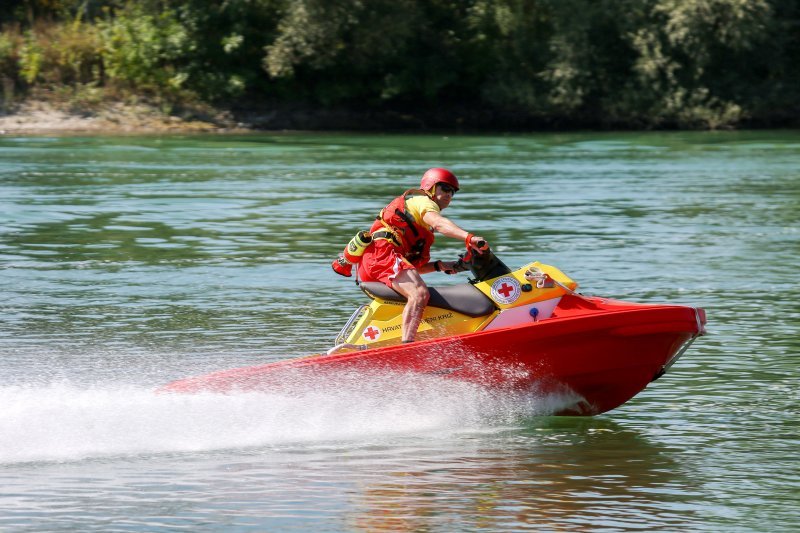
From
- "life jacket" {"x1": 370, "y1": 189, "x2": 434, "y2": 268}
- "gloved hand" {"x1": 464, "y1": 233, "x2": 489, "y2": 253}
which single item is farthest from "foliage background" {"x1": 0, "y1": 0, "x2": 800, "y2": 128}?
"gloved hand" {"x1": 464, "y1": 233, "x2": 489, "y2": 253}

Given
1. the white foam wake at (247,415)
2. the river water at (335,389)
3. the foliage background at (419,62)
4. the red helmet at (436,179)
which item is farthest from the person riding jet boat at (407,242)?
the foliage background at (419,62)

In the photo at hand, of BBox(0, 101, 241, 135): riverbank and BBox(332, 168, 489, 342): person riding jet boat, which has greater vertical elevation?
BBox(332, 168, 489, 342): person riding jet boat

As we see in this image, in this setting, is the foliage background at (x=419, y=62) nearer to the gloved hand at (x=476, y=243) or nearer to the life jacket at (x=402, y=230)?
the life jacket at (x=402, y=230)

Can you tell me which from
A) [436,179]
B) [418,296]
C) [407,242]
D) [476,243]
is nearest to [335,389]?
[418,296]

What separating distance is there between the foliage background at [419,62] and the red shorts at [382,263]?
3546 cm

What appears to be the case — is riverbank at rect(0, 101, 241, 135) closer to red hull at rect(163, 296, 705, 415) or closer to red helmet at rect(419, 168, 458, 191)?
red helmet at rect(419, 168, 458, 191)

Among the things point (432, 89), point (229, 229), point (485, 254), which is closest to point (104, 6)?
point (432, 89)

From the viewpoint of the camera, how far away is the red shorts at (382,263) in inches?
357

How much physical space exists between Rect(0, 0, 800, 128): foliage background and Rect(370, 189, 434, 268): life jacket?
35.4 metres

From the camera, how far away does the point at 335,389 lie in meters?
8.91

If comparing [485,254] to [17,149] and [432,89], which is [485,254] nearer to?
[17,149]

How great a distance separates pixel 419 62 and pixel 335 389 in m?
39.1

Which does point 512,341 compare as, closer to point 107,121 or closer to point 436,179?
point 436,179

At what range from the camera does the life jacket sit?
915 centimetres
